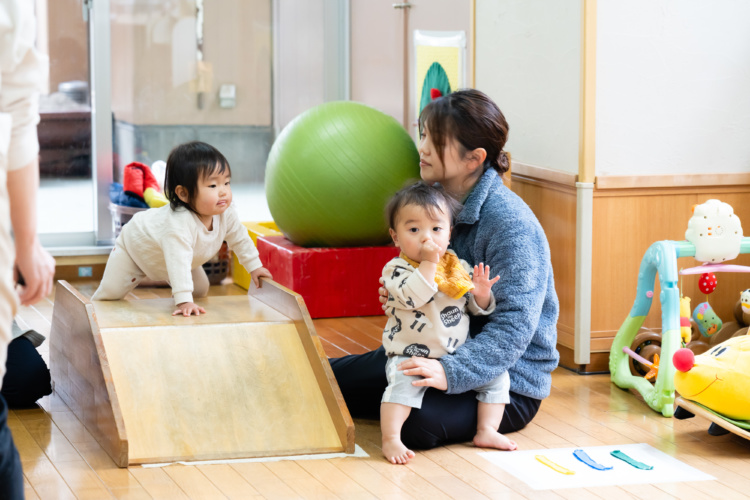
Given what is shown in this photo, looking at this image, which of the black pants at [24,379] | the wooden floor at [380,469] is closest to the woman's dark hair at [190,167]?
the black pants at [24,379]

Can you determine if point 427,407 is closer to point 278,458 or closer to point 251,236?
point 278,458

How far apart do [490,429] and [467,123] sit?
77 centimetres

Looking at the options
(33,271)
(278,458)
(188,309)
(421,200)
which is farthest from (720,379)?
(33,271)

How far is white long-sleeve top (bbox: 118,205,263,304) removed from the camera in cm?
269

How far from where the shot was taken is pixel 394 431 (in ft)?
7.28

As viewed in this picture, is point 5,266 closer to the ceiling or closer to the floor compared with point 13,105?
closer to the floor

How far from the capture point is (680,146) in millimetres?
3021

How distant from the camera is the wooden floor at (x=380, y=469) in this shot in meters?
2.01

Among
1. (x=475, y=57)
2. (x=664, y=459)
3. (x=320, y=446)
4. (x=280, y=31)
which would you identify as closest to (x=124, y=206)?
(x=280, y=31)

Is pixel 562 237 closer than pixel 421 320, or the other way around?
pixel 421 320

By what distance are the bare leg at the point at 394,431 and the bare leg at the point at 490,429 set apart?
0.19 m

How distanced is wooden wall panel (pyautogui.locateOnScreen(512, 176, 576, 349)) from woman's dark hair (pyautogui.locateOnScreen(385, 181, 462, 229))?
83 cm

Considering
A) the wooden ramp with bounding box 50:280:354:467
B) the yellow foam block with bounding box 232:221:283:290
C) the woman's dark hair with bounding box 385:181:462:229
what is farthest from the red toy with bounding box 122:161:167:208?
the woman's dark hair with bounding box 385:181:462:229

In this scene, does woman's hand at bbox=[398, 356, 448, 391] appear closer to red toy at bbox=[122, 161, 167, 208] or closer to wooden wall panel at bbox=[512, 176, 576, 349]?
wooden wall panel at bbox=[512, 176, 576, 349]
